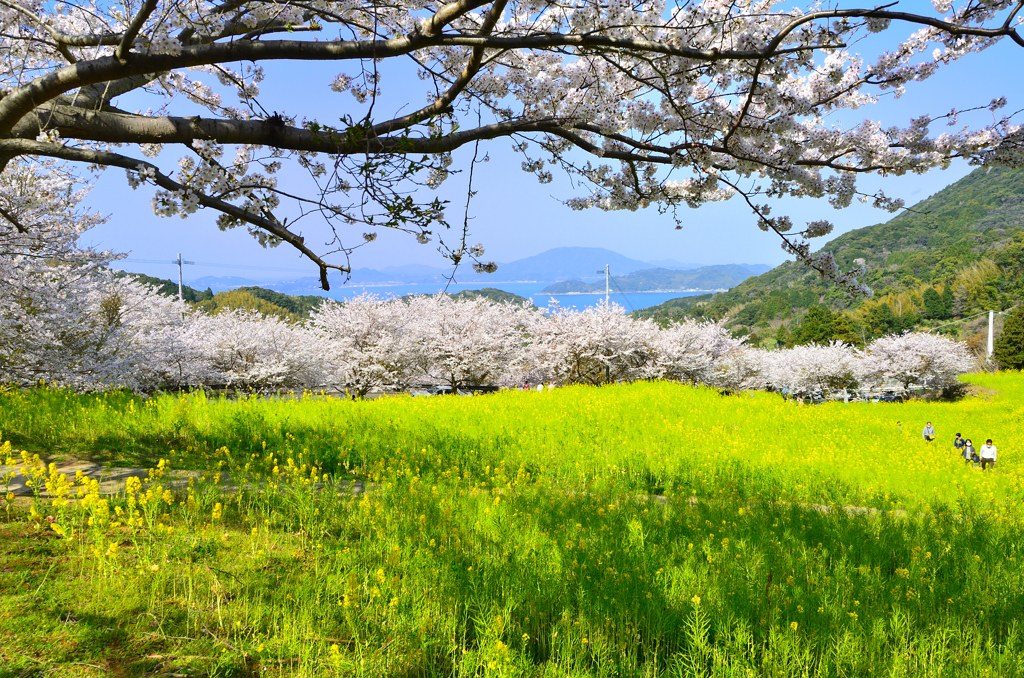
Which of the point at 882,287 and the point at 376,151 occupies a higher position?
the point at 882,287

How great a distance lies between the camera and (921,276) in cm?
8619

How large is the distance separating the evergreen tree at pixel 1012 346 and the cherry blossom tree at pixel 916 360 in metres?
17.2

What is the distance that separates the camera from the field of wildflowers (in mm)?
2502

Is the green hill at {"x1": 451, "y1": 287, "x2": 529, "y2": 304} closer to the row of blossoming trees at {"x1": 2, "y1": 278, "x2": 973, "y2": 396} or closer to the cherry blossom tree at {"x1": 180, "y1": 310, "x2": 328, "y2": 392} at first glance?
the row of blossoming trees at {"x1": 2, "y1": 278, "x2": 973, "y2": 396}

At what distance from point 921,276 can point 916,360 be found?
7465 cm

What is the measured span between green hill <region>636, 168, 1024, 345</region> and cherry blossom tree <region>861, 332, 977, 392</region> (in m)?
22.9

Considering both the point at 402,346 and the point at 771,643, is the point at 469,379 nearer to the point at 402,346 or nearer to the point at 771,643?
the point at 402,346

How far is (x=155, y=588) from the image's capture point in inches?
115

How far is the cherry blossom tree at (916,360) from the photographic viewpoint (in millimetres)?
27125

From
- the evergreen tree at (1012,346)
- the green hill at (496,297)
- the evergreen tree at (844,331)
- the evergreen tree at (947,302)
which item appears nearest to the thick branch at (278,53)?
the green hill at (496,297)

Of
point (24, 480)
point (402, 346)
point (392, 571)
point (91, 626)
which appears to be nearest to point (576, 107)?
point (392, 571)

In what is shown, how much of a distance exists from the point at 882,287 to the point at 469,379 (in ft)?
291

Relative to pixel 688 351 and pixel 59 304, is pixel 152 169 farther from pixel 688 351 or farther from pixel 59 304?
pixel 688 351

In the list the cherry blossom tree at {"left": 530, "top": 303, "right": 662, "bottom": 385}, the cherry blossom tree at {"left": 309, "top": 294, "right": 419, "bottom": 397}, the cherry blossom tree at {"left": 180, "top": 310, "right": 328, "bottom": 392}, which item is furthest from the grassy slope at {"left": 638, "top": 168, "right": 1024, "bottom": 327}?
the cherry blossom tree at {"left": 180, "top": 310, "right": 328, "bottom": 392}
